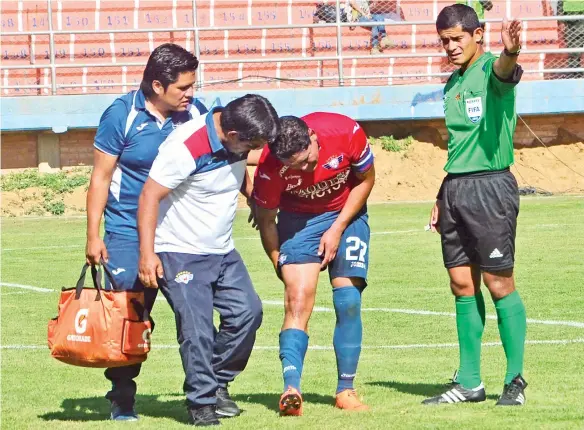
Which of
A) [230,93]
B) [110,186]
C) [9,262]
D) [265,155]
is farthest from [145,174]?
[230,93]

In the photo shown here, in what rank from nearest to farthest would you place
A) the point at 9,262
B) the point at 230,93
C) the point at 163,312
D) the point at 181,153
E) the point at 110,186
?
the point at 181,153, the point at 110,186, the point at 163,312, the point at 9,262, the point at 230,93

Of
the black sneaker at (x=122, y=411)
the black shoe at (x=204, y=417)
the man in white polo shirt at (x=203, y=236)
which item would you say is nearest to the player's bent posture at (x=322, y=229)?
the man in white polo shirt at (x=203, y=236)

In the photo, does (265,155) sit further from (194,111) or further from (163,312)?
(163,312)

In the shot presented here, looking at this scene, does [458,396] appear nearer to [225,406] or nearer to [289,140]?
[225,406]

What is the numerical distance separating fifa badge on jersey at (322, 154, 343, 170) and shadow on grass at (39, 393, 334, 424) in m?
1.46

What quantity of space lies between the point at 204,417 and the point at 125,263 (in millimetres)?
1062

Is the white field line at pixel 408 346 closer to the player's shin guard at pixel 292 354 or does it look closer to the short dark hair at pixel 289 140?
the player's shin guard at pixel 292 354

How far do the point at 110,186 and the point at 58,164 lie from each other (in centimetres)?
1991

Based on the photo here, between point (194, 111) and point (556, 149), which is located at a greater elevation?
point (194, 111)

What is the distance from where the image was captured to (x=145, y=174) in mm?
7445

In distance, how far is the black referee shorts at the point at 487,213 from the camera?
746 cm

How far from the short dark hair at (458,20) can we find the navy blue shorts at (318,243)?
1278mm

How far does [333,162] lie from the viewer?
298 inches

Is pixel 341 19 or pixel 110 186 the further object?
pixel 341 19
